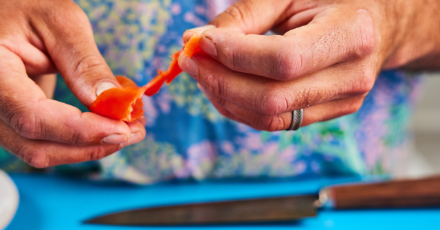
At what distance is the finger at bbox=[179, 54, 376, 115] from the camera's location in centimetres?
48

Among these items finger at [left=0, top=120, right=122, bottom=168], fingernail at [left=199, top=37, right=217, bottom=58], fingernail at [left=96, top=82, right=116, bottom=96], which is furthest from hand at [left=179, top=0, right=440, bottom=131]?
finger at [left=0, top=120, right=122, bottom=168]

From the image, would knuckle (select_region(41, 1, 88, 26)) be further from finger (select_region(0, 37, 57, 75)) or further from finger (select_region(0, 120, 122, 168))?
finger (select_region(0, 120, 122, 168))

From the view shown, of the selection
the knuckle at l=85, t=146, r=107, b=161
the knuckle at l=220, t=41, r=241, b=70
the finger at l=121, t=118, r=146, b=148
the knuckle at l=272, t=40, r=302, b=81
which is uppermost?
the knuckle at l=272, t=40, r=302, b=81

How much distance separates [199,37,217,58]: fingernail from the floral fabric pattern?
32 centimetres

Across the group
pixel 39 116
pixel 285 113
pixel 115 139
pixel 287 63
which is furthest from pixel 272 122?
pixel 39 116

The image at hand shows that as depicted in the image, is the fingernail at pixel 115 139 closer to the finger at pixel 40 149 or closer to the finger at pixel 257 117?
the finger at pixel 40 149

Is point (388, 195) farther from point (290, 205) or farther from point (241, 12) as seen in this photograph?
point (241, 12)

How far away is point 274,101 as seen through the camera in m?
0.48

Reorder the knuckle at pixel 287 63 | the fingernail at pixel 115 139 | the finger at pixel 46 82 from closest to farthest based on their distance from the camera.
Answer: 1. the knuckle at pixel 287 63
2. the fingernail at pixel 115 139
3. the finger at pixel 46 82

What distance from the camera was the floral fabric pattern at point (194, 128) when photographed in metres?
0.78

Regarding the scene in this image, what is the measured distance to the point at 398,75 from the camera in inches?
34.6

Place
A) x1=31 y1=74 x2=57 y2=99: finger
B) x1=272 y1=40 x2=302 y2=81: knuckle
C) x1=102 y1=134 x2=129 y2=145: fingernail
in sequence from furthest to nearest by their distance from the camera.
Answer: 1. x1=31 y1=74 x2=57 y2=99: finger
2. x1=102 y1=134 x2=129 y2=145: fingernail
3. x1=272 y1=40 x2=302 y2=81: knuckle

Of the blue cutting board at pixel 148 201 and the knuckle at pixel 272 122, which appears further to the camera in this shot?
the blue cutting board at pixel 148 201

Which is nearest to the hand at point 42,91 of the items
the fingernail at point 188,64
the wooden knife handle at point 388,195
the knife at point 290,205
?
the fingernail at point 188,64
